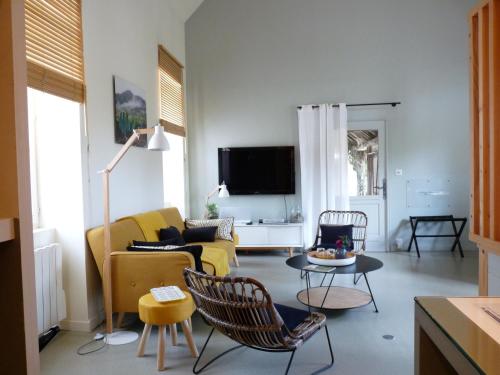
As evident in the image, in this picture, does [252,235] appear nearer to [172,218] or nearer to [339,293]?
[172,218]

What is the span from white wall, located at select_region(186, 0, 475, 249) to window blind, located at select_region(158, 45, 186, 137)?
47 cm

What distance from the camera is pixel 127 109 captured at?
423 cm

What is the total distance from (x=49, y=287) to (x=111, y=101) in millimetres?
1852

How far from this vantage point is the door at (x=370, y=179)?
650 centimetres

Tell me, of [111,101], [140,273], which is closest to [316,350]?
[140,273]

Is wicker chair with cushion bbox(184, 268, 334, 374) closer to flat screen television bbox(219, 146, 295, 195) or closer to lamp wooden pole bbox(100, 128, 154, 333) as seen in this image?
lamp wooden pole bbox(100, 128, 154, 333)

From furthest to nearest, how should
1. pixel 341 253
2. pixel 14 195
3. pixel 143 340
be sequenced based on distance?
pixel 341 253 < pixel 143 340 < pixel 14 195

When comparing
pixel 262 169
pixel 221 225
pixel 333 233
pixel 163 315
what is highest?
pixel 262 169

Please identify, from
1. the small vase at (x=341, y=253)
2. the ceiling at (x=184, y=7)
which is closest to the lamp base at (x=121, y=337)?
the small vase at (x=341, y=253)

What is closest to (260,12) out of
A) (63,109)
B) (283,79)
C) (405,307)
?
(283,79)

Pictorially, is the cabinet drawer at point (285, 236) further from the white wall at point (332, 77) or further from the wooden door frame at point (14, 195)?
the wooden door frame at point (14, 195)

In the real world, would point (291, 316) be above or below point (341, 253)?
below

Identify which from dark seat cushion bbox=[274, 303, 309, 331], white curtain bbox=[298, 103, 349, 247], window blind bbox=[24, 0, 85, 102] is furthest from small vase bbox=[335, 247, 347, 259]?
window blind bbox=[24, 0, 85, 102]

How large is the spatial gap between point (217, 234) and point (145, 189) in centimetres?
110
